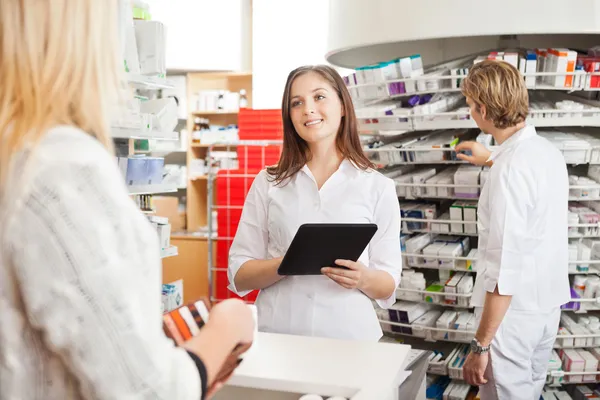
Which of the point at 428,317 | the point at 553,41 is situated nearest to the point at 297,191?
the point at 428,317

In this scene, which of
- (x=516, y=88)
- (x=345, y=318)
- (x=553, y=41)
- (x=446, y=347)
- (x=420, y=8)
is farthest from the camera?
(x=553, y=41)

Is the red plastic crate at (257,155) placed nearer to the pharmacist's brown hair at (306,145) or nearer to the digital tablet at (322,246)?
the pharmacist's brown hair at (306,145)

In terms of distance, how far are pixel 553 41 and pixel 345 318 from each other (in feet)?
6.69

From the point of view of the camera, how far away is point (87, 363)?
0.73 m

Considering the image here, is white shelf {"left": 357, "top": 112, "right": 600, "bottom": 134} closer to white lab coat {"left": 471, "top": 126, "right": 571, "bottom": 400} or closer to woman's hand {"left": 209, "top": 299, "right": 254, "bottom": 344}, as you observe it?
white lab coat {"left": 471, "top": 126, "right": 571, "bottom": 400}

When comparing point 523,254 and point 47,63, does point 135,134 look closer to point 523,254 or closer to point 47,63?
point 523,254

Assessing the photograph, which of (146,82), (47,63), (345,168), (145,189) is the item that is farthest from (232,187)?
(47,63)

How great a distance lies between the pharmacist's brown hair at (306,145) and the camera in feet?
7.27

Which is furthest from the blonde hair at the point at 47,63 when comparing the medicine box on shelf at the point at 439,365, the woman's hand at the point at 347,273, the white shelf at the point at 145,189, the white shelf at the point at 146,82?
the medicine box on shelf at the point at 439,365

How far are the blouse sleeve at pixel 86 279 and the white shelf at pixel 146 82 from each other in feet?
5.96

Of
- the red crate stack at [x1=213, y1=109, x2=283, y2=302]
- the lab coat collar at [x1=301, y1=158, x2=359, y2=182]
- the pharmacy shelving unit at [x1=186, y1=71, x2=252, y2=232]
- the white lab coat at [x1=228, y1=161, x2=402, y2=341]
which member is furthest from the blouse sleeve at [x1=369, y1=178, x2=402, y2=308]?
the pharmacy shelving unit at [x1=186, y1=71, x2=252, y2=232]

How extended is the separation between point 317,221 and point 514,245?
691 mm

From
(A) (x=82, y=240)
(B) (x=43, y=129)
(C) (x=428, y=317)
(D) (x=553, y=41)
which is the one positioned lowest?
(C) (x=428, y=317)

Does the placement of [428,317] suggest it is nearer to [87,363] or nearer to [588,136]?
[588,136]
